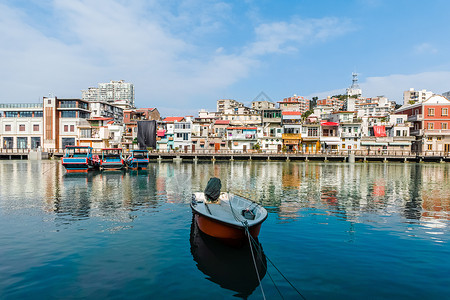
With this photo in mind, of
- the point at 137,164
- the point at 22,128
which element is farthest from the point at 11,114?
the point at 137,164

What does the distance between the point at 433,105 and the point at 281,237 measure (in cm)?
8749

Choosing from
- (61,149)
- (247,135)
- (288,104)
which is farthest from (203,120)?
(61,149)

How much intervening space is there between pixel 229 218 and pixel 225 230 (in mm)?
1762

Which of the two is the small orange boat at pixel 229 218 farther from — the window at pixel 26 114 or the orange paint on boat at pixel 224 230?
the window at pixel 26 114

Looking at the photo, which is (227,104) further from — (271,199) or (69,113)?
(271,199)

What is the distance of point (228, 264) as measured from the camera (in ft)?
38.1

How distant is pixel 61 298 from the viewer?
9.03 meters

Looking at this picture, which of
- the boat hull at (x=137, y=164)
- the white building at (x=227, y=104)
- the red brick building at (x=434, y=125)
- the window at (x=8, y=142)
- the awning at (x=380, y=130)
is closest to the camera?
the boat hull at (x=137, y=164)

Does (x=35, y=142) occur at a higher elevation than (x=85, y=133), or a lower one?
lower

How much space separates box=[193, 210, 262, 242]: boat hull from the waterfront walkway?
224ft

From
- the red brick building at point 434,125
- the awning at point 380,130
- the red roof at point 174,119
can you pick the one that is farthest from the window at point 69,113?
the red brick building at point 434,125

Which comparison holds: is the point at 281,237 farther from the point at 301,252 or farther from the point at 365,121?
the point at 365,121

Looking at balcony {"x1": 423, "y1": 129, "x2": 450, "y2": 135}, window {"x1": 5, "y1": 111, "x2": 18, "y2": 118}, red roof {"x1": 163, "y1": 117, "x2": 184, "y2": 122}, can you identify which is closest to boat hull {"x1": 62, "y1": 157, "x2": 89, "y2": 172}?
red roof {"x1": 163, "y1": 117, "x2": 184, "y2": 122}

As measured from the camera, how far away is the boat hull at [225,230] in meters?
12.0
